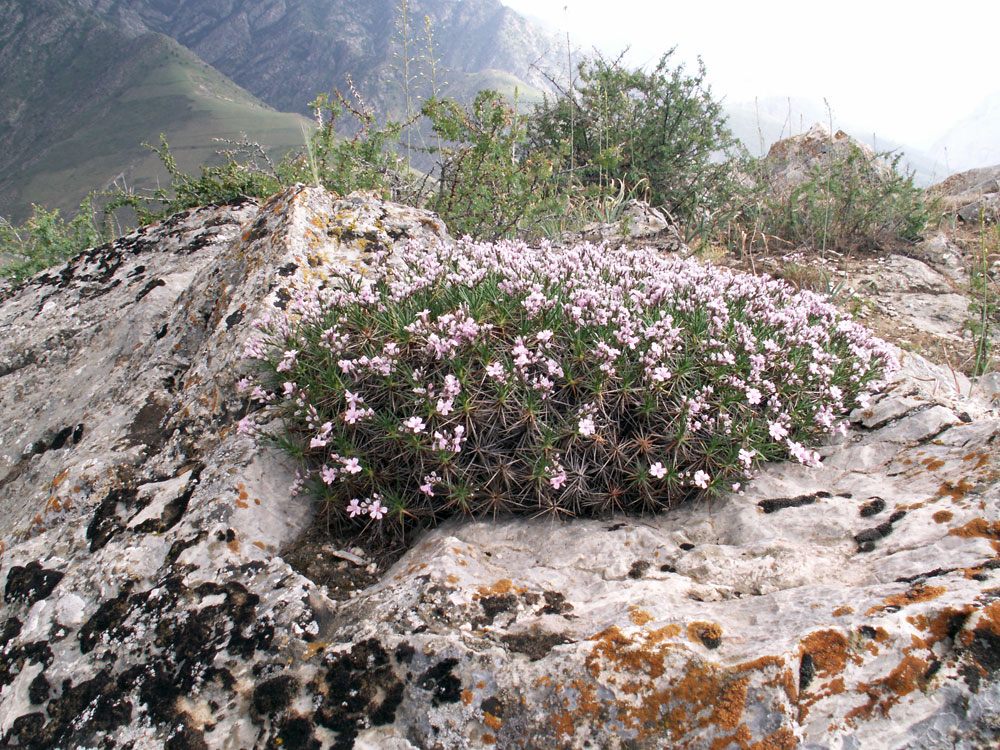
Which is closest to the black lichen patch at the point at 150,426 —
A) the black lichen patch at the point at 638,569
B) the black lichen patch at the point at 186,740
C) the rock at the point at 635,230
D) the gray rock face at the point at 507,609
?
the gray rock face at the point at 507,609

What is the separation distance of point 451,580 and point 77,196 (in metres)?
174

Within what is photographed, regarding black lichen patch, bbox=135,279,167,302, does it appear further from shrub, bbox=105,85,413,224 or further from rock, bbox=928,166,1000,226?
rock, bbox=928,166,1000,226

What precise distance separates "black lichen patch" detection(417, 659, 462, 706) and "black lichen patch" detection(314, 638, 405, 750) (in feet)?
0.32

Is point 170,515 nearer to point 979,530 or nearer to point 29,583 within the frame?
point 29,583

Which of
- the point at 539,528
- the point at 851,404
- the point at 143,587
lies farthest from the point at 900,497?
the point at 143,587

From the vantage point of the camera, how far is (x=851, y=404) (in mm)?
3699

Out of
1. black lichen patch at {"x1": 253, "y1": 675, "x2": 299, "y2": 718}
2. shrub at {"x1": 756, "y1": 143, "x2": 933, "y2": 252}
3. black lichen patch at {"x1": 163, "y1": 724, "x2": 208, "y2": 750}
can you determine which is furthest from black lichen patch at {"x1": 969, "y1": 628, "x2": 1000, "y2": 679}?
shrub at {"x1": 756, "y1": 143, "x2": 933, "y2": 252}

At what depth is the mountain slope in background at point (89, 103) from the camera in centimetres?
14562

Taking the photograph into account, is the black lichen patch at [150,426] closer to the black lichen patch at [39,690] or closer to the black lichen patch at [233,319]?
the black lichen patch at [233,319]

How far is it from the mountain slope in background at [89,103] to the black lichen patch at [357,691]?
15144 centimetres

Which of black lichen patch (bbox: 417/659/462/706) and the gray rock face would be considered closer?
the gray rock face

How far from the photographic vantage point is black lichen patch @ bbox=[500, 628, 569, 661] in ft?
6.49

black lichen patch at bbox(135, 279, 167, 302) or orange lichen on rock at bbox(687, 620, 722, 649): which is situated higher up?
orange lichen on rock at bbox(687, 620, 722, 649)

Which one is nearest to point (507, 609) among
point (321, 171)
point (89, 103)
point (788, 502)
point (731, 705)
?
point (731, 705)
